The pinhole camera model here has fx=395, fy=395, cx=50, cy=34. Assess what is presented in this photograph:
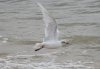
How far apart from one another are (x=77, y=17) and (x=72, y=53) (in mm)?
3158

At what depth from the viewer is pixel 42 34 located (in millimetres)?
9336

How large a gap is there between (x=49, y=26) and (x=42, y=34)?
2471mm

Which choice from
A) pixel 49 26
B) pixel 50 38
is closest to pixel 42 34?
pixel 50 38

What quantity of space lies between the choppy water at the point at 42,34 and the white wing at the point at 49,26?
1.44ft

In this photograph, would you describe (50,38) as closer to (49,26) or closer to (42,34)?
(49,26)

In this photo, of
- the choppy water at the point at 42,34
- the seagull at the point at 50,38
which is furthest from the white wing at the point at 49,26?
the choppy water at the point at 42,34

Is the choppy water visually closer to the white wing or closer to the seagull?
the seagull

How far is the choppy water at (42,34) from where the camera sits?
22.9ft

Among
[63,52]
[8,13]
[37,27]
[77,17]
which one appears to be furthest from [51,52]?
[8,13]

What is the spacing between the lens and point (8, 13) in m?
11.6

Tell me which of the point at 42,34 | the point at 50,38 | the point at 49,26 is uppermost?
the point at 49,26

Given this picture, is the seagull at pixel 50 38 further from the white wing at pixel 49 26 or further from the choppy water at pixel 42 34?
the choppy water at pixel 42 34

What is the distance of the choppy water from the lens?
6980mm

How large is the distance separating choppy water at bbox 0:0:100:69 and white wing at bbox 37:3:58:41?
0.44 m
